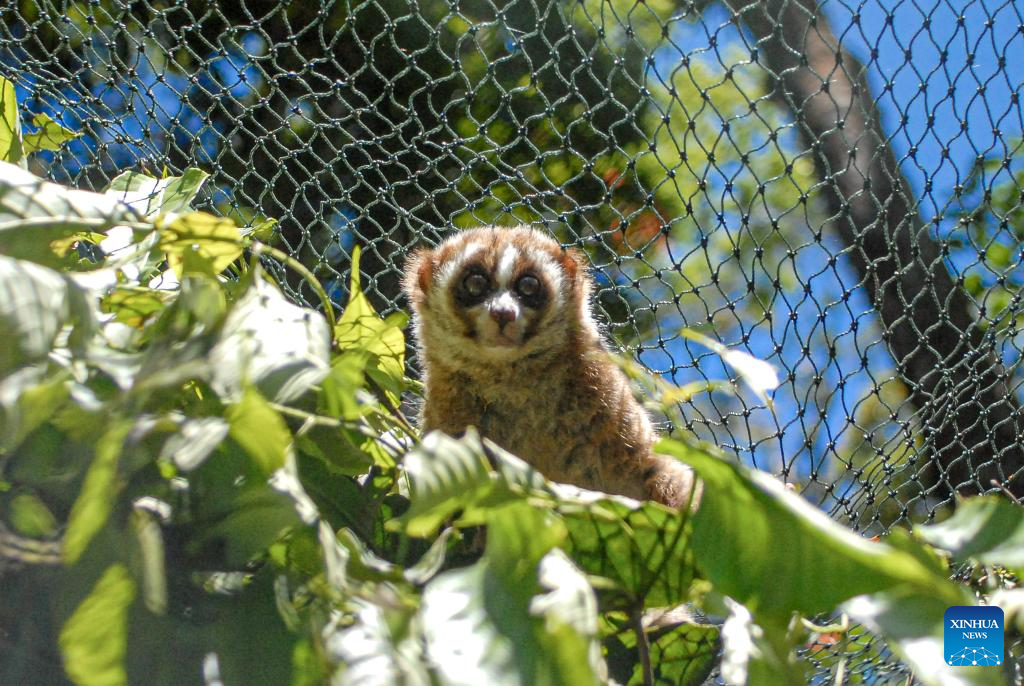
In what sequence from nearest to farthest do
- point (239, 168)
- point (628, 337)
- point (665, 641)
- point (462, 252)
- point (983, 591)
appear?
point (665, 641) < point (983, 591) < point (462, 252) < point (628, 337) < point (239, 168)

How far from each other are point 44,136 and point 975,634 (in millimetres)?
1748

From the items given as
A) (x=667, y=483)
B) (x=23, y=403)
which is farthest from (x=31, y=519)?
(x=667, y=483)

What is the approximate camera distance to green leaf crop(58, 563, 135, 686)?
0.69 m

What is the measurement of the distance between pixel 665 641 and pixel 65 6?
8.87 ft

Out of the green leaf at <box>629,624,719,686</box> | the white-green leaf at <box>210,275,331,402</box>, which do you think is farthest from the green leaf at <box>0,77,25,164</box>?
the green leaf at <box>629,624,719,686</box>

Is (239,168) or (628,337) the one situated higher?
(239,168)

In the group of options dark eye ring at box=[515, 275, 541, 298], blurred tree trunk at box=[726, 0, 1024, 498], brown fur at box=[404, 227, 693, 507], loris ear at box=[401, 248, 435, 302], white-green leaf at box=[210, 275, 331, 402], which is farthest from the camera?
blurred tree trunk at box=[726, 0, 1024, 498]

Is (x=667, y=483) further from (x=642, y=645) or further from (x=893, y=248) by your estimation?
(x=893, y=248)

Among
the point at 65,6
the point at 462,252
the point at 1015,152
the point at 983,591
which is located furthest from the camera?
the point at 65,6

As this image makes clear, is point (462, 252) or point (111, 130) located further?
point (111, 130)

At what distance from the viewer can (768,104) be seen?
3.64 metres

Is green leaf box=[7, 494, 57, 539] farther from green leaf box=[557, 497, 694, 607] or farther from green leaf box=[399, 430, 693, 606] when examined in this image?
green leaf box=[557, 497, 694, 607]

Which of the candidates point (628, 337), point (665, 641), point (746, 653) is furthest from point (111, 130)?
point (746, 653)

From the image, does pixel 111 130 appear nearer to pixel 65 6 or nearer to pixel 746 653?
pixel 65 6
